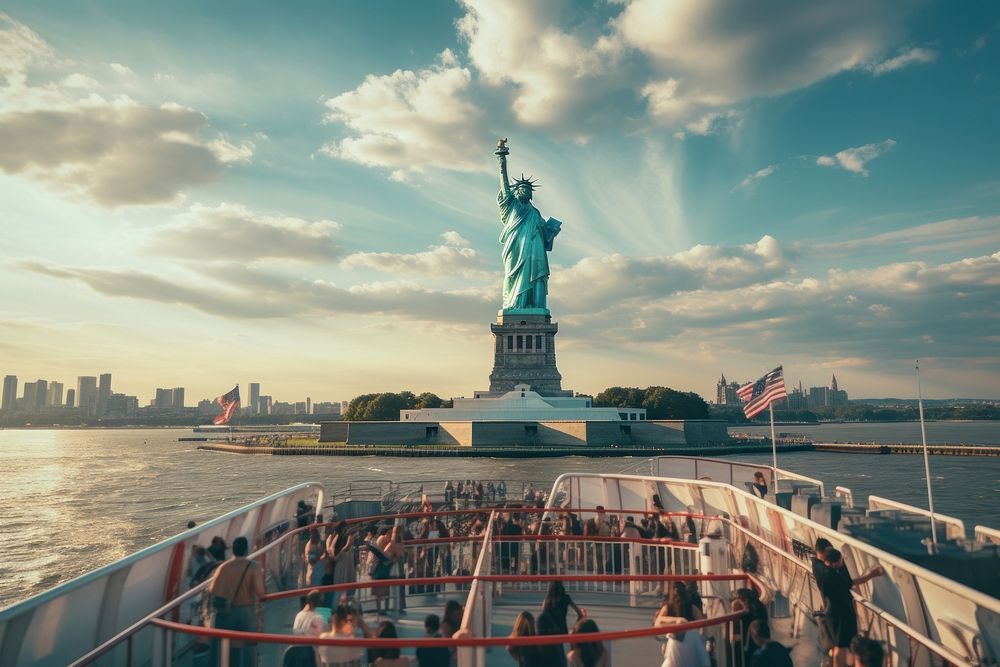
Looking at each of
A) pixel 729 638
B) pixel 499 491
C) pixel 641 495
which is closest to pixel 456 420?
pixel 499 491

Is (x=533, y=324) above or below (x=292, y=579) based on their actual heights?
above

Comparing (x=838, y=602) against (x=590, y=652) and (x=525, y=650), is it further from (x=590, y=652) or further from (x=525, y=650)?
(x=525, y=650)

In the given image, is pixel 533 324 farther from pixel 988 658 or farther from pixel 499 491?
pixel 988 658

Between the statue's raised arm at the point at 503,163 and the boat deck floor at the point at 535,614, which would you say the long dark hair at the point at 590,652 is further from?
the statue's raised arm at the point at 503,163

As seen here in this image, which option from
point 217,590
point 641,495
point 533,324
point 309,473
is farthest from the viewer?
point 533,324

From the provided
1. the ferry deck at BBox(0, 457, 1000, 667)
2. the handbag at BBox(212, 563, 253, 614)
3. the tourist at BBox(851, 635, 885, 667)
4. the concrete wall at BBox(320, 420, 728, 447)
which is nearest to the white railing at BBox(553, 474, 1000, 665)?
the ferry deck at BBox(0, 457, 1000, 667)

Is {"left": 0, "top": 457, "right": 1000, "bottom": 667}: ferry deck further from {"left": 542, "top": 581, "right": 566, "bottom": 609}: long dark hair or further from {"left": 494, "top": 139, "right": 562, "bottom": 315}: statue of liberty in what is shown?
{"left": 494, "top": 139, "right": 562, "bottom": 315}: statue of liberty

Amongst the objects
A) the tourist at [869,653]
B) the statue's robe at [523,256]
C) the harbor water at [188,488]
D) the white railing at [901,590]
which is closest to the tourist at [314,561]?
the white railing at [901,590]
